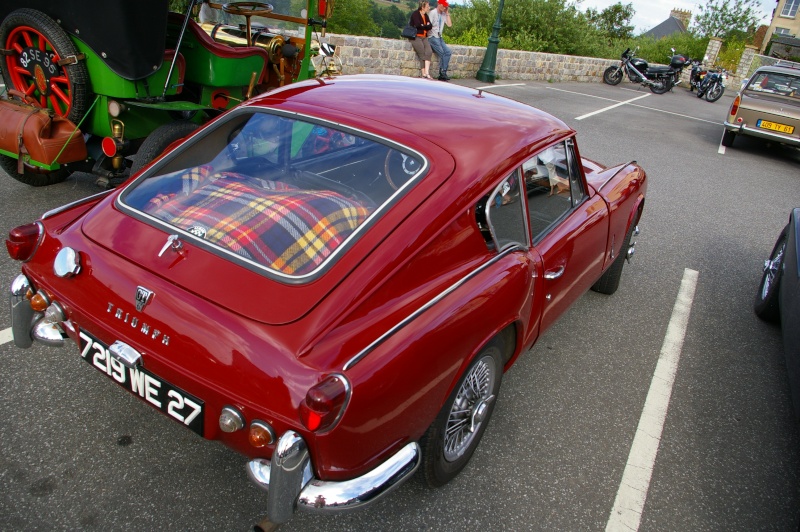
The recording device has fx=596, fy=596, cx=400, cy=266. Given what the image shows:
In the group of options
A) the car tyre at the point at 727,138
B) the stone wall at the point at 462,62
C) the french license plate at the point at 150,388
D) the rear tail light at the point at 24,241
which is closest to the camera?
the french license plate at the point at 150,388

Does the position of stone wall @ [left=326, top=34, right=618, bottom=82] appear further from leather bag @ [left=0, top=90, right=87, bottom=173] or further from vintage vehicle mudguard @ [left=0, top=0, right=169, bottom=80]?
leather bag @ [left=0, top=90, right=87, bottom=173]

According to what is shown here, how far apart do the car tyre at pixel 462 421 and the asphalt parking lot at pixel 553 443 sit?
13 cm

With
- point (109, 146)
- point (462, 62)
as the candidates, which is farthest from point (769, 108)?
point (109, 146)

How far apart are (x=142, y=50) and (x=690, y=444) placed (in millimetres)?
4310

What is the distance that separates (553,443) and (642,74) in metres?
21.2

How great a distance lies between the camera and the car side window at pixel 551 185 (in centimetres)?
272

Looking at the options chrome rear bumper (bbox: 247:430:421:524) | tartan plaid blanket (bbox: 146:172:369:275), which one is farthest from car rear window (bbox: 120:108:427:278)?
chrome rear bumper (bbox: 247:430:421:524)

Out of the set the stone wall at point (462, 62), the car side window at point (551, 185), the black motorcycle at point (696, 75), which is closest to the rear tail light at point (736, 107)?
the stone wall at point (462, 62)

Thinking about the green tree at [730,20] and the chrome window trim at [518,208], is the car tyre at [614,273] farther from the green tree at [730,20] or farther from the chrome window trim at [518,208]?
the green tree at [730,20]

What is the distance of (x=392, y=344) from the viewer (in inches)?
72.5

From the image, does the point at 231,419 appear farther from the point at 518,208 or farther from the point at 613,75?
the point at 613,75

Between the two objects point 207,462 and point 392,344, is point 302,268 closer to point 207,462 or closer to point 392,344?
point 392,344

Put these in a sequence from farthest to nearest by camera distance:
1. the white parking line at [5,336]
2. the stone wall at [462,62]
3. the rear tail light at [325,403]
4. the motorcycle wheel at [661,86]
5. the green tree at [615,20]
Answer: the green tree at [615,20]
the motorcycle wheel at [661,86]
the stone wall at [462,62]
the white parking line at [5,336]
the rear tail light at [325,403]

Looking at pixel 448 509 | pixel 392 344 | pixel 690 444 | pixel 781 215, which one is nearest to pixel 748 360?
pixel 690 444
